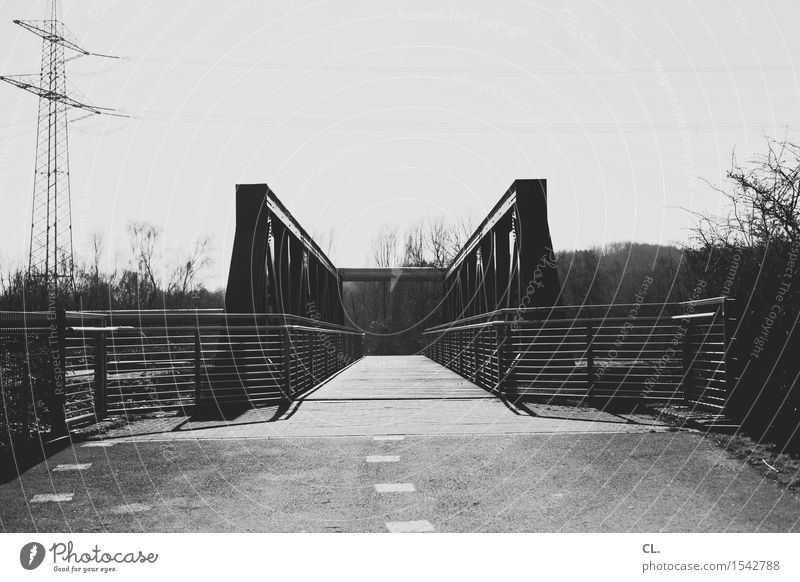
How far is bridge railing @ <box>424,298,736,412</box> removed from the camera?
757 centimetres

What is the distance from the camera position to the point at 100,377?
321 inches

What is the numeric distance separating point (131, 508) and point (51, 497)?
619 millimetres

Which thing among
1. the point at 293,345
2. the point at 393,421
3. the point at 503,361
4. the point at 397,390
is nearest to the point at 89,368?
the point at 393,421

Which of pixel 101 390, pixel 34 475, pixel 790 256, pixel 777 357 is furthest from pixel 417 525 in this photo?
pixel 101 390

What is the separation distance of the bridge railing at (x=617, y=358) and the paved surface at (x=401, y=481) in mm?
932

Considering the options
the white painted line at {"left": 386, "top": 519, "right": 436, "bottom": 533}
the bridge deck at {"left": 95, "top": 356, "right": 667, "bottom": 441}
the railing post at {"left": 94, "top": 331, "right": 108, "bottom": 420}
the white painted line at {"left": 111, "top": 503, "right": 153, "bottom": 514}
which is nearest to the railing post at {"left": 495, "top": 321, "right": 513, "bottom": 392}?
the bridge deck at {"left": 95, "top": 356, "right": 667, "bottom": 441}

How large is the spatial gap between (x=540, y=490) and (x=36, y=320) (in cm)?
483

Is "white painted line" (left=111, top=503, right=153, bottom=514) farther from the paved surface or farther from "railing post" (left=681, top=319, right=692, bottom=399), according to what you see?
"railing post" (left=681, top=319, right=692, bottom=399)

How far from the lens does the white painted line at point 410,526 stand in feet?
13.0

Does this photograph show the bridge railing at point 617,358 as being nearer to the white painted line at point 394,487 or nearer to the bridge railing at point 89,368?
the bridge railing at point 89,368

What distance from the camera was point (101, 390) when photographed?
806 cm

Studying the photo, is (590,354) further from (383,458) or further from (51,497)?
(51,497)

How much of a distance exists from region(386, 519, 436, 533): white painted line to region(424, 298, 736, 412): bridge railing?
3.91 metres
